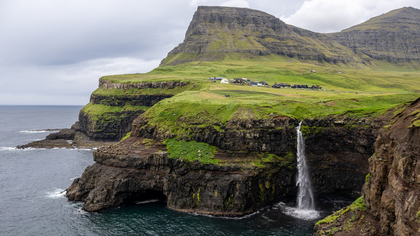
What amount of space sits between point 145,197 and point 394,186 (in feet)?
160

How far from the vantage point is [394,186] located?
27641mm

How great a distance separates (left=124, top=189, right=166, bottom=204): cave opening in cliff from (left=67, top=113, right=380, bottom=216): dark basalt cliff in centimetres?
21

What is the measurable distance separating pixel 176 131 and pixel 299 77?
11167 centimetres

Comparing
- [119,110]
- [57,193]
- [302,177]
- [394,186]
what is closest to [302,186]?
[302,177]

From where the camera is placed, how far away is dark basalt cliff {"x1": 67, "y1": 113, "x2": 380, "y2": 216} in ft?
182

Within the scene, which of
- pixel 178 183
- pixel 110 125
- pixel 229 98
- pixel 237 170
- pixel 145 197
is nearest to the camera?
pixel 237 170

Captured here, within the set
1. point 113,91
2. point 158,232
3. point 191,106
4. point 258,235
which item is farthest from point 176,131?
point 113,91

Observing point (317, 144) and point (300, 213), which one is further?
point (317, 144)

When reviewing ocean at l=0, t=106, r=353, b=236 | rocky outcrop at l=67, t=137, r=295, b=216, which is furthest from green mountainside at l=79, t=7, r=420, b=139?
ocean at l=0, t=106, r=353, b=236

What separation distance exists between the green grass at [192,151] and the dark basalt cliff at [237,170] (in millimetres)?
1056

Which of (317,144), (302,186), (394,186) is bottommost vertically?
(302,186)

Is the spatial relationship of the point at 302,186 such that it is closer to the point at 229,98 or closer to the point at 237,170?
the point at 237,170

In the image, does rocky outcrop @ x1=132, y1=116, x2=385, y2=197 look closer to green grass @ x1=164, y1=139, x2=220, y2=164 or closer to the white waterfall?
the white waterfall

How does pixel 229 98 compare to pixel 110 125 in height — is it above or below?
above
